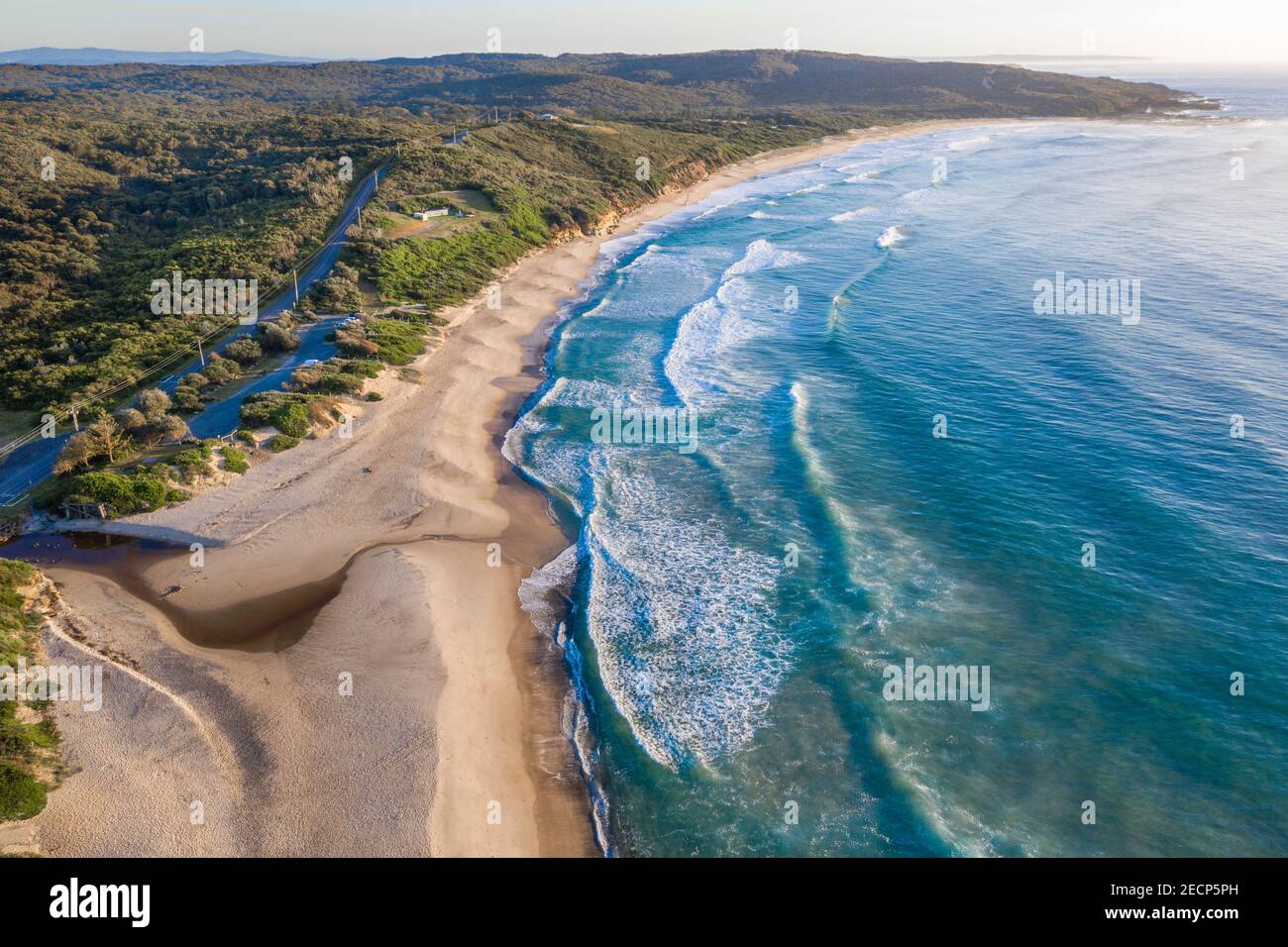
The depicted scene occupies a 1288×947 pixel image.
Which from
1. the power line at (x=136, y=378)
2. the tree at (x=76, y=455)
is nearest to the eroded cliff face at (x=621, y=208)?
the power line at (x=136, y=378)

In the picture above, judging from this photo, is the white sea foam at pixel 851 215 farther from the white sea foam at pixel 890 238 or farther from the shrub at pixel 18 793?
the shrub at pixel 18 793

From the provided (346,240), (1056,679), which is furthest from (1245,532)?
(346,240)

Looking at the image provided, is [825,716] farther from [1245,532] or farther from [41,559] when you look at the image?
[41,559]

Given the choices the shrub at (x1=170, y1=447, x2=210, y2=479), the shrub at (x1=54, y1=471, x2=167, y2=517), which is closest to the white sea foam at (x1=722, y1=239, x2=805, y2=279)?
the shrub at (x1=170, y1=447, x2=210, y2=479)

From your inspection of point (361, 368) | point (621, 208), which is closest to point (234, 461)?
point (361, 368)

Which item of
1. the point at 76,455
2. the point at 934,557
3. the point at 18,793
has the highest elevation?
the point at 76,455

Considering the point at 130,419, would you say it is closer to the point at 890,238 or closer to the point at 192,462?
the point at 192,462
